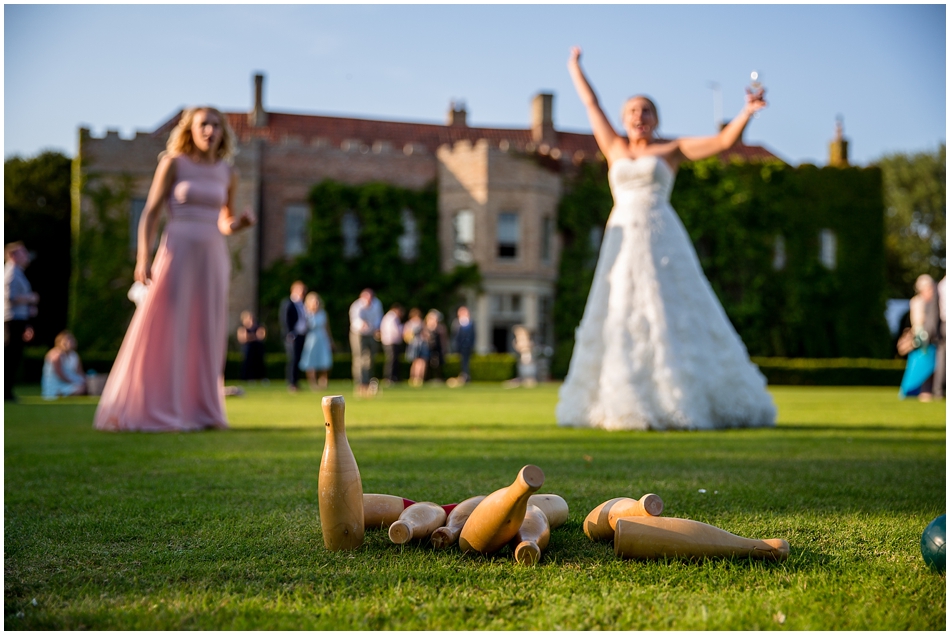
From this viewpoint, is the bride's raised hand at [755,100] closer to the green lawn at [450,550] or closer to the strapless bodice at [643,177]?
the strapless bodice at [643,177]

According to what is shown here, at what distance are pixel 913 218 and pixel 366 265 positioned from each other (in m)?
33.4

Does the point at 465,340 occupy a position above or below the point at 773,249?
below

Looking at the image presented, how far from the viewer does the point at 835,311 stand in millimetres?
32312

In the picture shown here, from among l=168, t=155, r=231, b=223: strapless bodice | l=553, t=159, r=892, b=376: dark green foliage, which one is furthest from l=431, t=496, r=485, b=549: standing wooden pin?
l=553, t=159, r=892, b=376: dark green foliage

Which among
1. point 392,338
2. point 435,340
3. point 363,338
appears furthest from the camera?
point 435,340

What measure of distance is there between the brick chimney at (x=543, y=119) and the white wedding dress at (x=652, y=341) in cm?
2934

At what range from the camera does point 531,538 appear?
2.60 m

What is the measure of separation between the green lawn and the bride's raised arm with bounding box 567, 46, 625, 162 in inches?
119

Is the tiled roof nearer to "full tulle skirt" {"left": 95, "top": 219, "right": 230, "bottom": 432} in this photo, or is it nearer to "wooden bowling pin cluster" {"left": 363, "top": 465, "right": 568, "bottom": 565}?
"full tulle skirt" {"left": 95, "top": 219, "right": 230, "bottom": 432}

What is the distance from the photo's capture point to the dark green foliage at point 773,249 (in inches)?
1214

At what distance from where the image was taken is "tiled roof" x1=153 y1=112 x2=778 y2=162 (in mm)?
33812

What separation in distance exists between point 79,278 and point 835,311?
2727 cm

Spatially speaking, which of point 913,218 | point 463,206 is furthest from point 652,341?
point 913,218

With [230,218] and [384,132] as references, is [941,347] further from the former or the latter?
[384,132]
